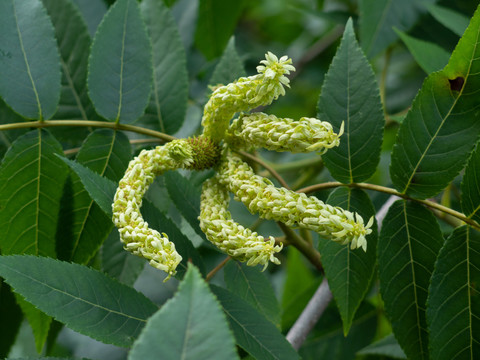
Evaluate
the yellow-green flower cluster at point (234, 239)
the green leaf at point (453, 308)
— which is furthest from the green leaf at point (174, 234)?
the green leaf at point (453, 308)

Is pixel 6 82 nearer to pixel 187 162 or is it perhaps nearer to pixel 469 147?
pixel 187 162

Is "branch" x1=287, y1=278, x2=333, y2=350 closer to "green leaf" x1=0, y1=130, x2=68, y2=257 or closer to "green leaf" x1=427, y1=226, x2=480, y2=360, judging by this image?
"green leaf" x1=427, y1=226, x2=480, y2=360

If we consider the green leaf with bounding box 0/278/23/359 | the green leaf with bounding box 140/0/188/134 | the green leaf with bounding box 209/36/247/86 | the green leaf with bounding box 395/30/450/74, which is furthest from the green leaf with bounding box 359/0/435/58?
the green leaf with bounding box 0/278/23/359

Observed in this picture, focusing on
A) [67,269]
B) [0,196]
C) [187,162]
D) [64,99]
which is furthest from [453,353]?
[64,99]

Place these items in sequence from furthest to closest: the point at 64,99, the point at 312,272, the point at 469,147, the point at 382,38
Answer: the point at 312,272
the point at 382,38
the point at 64,99
the point at 469,147

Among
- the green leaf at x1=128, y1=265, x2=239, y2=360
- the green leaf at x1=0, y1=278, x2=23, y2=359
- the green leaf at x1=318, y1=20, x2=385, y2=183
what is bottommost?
the green leaf at x1=0, y1=278, x2=23, y2=359

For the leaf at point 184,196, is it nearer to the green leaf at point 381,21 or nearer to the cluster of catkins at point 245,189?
the cluster of catkins at point 245,189
